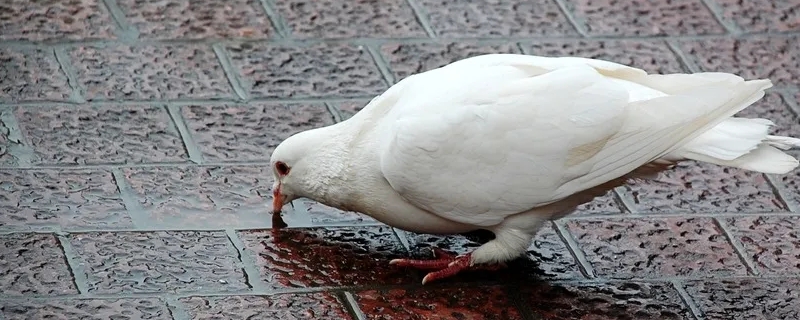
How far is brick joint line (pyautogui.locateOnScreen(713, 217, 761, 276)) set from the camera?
4.97m

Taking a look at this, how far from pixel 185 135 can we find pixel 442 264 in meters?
1.39

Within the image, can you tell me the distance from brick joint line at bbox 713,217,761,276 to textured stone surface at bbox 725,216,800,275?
14 mm

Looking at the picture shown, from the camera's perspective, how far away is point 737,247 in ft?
16.8

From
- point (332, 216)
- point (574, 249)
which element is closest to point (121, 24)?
point (332, 216)

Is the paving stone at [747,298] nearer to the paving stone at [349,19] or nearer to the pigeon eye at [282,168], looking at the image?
the pigeon eye at [282,168]

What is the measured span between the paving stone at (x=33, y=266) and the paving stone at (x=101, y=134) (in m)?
0.61

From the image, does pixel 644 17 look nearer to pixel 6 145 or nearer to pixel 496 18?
pixel 496 18

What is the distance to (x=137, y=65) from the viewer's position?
20.3 ft

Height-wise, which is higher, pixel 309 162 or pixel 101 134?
pixel 309 162

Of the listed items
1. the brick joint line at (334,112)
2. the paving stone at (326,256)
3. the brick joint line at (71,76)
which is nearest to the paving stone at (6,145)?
the brick joint line at (71,76)

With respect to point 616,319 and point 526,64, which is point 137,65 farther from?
point 616,319

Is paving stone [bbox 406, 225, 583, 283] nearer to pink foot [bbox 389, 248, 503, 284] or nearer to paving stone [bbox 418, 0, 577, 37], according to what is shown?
pink foot [bbox 389, 248, 503, 284]

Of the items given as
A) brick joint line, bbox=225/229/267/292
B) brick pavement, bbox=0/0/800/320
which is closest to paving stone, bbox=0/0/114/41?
brick pavement, bbox=0/0/800/320

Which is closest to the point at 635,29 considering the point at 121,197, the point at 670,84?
the point at 670,84
